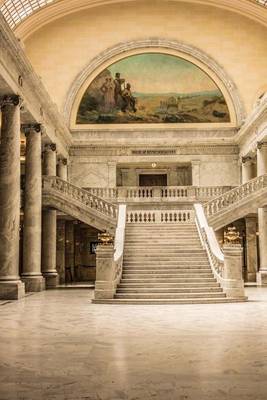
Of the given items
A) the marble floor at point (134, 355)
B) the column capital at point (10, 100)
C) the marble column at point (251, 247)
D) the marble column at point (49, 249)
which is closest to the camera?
the marble floor at point (134, 355)

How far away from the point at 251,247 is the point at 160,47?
12.8m

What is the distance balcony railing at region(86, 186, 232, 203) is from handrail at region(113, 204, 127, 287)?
4.94m

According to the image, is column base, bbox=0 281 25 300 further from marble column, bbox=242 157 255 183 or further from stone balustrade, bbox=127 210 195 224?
marble column, bbox=242 157 255 183

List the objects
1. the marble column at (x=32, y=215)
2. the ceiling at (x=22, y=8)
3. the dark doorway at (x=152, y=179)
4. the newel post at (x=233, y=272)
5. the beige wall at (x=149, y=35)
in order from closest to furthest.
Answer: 1. the newel post at (x=233, y=272)
2. the marble column at (x=32, y=215)
3. the ceiling at (x=22, y=8)
4. the beige wall at (x=149, y=35)
5. the dark doorway at (x=152, y=179)

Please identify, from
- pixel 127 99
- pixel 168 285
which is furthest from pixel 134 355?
pixel 127 99

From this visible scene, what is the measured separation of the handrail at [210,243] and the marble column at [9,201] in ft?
20.5

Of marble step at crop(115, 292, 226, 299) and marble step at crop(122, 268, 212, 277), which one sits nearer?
marble step at crop(115, 292, 226, 299)

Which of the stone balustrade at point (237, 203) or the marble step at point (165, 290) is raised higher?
the stone balustrade at point (237, 203)

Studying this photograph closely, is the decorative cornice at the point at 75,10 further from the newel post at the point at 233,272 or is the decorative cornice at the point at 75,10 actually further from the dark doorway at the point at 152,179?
the newel post at the point at 233,272

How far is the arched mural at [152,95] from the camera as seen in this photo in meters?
31.8

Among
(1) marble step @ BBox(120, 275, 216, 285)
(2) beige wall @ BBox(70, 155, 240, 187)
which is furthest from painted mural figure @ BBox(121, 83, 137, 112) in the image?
(1) marble step @ BBox(120, 275, 216, 285)

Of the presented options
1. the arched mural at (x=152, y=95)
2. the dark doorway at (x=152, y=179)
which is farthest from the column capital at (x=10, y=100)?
the dark doorway at (x=152, y=179)

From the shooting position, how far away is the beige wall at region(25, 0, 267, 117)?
103ft

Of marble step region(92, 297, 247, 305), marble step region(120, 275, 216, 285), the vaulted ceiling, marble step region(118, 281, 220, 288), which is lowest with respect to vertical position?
marble step region(92, 297, 247, 305)
